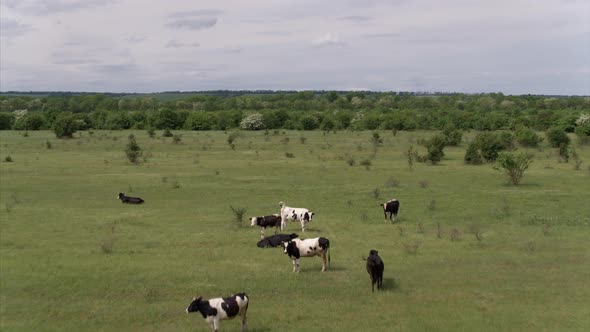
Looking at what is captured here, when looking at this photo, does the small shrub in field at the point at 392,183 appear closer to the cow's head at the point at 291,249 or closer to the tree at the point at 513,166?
the tree at the point at 513,166

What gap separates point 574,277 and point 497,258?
2.49m

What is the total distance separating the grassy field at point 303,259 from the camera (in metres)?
13.6

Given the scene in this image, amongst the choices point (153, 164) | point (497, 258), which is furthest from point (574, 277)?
point (153, 164)

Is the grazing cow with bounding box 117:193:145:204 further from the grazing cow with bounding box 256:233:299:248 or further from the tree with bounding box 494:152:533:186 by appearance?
the tree with bounding box 494:152:533:186

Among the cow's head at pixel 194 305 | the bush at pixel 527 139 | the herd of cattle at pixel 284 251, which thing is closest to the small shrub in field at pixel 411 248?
the herd of cattle at pixel 284 251

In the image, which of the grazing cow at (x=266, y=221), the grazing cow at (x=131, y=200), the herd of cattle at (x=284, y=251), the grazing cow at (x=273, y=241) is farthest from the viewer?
the grazing cow at (x=131, y=200)

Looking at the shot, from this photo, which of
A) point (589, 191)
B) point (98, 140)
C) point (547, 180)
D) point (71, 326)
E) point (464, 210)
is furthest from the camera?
point (98, 140)

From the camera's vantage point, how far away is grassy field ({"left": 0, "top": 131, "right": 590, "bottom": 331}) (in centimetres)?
1364

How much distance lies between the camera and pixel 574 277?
16.6 metres

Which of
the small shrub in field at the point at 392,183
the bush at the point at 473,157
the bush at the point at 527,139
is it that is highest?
the bush at the point at 527,139

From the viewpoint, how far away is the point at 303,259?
1869 centimetres

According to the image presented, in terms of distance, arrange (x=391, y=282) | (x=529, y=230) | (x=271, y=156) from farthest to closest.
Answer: (x=271, y=156) → (x=529, y=230) → (x=391, y=282)

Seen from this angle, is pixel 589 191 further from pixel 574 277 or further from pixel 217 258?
pixel 217 258

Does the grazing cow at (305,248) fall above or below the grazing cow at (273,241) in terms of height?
above
